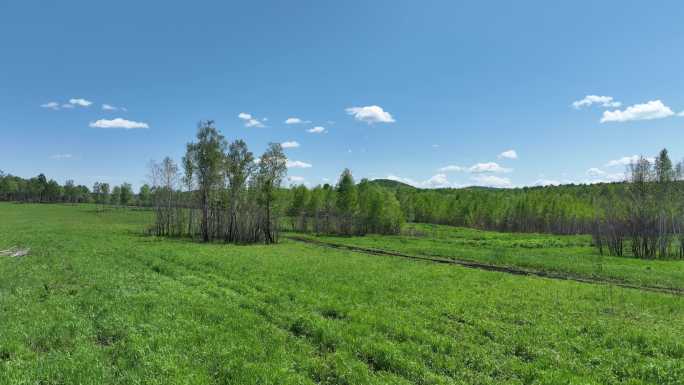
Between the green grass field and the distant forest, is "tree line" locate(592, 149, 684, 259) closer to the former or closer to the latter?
the distant forest

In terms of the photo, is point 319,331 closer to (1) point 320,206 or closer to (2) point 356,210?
(2) point 356,210

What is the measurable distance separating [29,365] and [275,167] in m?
45.6

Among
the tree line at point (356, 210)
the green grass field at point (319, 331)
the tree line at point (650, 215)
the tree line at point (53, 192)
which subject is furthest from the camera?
the tree line at point (53, 192)

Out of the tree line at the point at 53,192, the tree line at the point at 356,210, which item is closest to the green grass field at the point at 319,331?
the tree line at the point at 356,210

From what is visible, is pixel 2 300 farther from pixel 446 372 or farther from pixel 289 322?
pixel 446 372

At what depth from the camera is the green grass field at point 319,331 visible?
820cm

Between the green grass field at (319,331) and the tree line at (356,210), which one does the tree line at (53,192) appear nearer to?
the tree line at (356,210)

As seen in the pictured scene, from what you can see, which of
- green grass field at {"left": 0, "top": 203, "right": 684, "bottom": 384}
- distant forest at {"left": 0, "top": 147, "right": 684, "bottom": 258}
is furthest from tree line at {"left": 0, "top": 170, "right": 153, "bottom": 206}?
green grass field at {"left": 0, "top": 203, "right": 684, "bottom": 384}

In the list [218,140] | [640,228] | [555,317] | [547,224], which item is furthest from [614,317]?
[547,224]

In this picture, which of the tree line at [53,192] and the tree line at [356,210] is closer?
the tree line at [356,210]

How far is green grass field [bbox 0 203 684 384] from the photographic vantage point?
8.20 m

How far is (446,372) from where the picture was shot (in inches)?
339

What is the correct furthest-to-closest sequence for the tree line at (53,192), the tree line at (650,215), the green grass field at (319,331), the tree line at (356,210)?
the tree line at (53,192) → the tree line at (356,210) → the tree line at (650,215) → the green grass field at (319,331)

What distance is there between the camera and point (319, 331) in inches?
425
